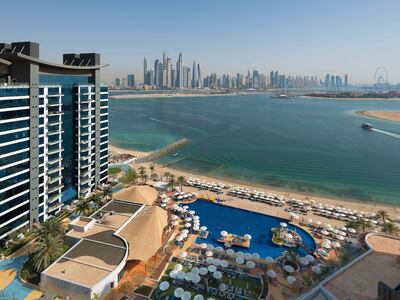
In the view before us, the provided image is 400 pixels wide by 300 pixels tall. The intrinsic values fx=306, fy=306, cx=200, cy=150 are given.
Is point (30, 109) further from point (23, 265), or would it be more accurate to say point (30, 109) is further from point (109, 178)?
point (109, 178)

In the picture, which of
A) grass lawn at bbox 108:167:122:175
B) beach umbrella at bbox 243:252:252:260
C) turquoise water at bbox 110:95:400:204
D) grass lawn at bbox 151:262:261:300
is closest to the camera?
grass lawn at bbox 151:262:261:300

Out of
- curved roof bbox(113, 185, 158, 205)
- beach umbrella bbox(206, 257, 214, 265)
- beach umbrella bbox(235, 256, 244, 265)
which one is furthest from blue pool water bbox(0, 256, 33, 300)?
beach umbrella bbox(235, 256, 244, 265)

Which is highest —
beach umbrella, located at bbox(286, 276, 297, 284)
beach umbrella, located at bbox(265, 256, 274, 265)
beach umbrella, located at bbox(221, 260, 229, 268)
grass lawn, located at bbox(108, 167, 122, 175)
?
grass lawn, located at bbox(108, 167, 122, 175)

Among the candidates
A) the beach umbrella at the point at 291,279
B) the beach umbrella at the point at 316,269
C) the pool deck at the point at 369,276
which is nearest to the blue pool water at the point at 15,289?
the beach umbrella at the point at 291,279

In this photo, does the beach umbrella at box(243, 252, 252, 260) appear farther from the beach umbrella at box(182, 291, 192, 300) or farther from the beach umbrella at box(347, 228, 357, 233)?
the beach umbrella at box(347, 228, 357, 233)

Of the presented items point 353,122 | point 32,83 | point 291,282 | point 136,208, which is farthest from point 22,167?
point 353,122

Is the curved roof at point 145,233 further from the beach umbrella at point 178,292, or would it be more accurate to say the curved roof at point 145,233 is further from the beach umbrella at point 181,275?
the beach umbrella at point 178,292
